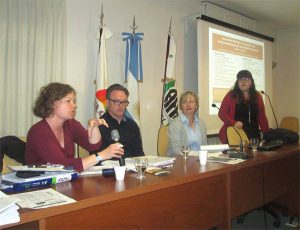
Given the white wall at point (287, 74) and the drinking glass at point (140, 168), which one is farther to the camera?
the white wall at point (287, 74)

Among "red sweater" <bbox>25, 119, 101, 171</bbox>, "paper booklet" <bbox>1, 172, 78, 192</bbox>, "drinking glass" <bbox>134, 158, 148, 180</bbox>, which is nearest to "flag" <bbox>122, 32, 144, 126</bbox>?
"red sweater" <bbox>25, 119, 101, 171</bbox>

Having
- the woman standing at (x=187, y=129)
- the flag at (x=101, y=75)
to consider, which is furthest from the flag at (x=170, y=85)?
the woman standing at (x=187, y=129)

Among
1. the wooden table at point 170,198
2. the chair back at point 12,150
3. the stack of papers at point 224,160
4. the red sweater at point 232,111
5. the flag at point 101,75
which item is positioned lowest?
the wooden table at point 170,198

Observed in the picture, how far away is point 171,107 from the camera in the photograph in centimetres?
372

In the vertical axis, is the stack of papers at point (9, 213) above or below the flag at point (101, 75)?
below

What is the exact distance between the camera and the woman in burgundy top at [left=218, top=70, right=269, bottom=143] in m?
3.30

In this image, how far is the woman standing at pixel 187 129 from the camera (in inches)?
98.7

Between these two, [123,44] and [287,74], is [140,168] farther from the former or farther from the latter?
[287,74]

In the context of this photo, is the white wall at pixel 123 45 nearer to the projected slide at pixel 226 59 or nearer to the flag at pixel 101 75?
the flag at pixel 101 75

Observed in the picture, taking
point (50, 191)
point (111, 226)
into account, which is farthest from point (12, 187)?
point (111, 226)

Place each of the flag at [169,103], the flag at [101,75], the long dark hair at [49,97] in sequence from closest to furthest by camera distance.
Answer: the long dark hair at [49,97]
the flag at [101,75]
the flag at [169,103]

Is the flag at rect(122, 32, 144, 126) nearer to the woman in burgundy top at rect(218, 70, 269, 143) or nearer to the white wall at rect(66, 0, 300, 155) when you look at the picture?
the white wall at rect(66, 0, 300, 155)

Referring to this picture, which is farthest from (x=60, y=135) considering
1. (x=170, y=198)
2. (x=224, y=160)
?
(x=224, y=160)

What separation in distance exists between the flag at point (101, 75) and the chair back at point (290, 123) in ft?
13.2
